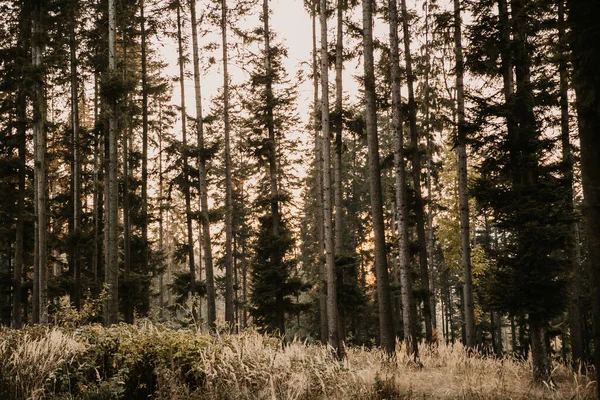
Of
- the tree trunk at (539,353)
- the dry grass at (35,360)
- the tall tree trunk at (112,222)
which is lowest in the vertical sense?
the tree trunk at (539,353)

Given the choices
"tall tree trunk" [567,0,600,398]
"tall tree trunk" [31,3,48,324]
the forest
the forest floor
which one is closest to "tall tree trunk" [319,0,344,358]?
the forest

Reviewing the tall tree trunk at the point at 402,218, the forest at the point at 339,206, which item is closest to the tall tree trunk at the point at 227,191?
the forest at the point at 339,206

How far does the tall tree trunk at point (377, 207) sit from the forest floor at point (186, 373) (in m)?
3.21

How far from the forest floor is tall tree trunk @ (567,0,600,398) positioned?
9.31 feet

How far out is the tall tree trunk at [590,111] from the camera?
321 cm

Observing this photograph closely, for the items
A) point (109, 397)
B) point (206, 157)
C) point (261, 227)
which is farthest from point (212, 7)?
point (109, 397)

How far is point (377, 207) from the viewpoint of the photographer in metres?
10.2

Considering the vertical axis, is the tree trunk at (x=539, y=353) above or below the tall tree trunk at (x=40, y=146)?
below

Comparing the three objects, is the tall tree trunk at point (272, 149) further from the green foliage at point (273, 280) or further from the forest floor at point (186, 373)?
the forest floor at point (186, 373)

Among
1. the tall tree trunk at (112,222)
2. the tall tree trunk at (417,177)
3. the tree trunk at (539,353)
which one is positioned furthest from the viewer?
the tall tree trunk at (417,177)

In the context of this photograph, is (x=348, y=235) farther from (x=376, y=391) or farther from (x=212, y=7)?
(x=376, y=391)

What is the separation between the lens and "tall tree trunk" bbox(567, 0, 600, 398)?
10.5 ft

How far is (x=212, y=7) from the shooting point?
1691cm

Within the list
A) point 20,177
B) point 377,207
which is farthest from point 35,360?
point 20,177
